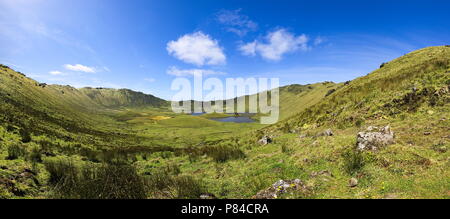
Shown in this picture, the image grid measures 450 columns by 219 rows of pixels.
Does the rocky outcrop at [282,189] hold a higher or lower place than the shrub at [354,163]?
A: lower

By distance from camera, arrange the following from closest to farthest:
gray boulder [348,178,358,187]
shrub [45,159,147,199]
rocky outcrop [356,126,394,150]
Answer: gray boulder [348,178,358,187], shrub [45,159,147,199], rocky outcrop [356,126,394,150]

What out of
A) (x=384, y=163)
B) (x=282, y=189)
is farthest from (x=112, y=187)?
(x=384, y=163)

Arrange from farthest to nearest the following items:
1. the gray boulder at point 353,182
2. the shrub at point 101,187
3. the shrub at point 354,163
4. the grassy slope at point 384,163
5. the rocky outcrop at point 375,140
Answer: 1. the rocky outcrop at point 375,140
2. the shrub at point 354,163
3. the shrub at point 101,187
4. the gray boulder at point 353,182
5. the grassy slope at point 384,163

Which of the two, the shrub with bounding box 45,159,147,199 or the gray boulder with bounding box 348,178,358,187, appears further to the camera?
the shrub with bounding box 45,159,147,199

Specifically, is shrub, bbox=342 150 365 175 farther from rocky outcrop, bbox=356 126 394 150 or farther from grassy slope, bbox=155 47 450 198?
rocky outcrop, bbox=356 126 394 150

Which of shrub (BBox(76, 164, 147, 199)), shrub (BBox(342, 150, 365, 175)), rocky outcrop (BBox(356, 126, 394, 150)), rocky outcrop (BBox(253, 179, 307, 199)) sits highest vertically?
rocky outcrop (BBox(356, 126, 394, 150))

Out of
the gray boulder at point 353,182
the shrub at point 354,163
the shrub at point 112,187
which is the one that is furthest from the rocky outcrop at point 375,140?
the shrub at point 112,187

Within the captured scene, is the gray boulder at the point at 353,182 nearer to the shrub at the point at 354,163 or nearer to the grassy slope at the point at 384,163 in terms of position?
the grassy slope at the point at 384,163

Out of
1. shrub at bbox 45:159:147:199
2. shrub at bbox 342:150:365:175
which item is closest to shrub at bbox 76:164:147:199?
shrub at bbox 45:159:147:199

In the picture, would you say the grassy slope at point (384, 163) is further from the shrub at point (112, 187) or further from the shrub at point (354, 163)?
the shrub at point (112, 187)

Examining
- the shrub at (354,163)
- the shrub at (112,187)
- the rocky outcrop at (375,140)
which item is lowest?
the shrub at (112,187)

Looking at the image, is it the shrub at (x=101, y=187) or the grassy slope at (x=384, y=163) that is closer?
the grassy slope at (x=384, y=163)

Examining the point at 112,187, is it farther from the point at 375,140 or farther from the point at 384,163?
the point at 375,140

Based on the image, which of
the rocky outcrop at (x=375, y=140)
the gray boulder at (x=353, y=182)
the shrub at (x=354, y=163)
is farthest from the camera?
the rocky outcrop at (x=375, y=140)
